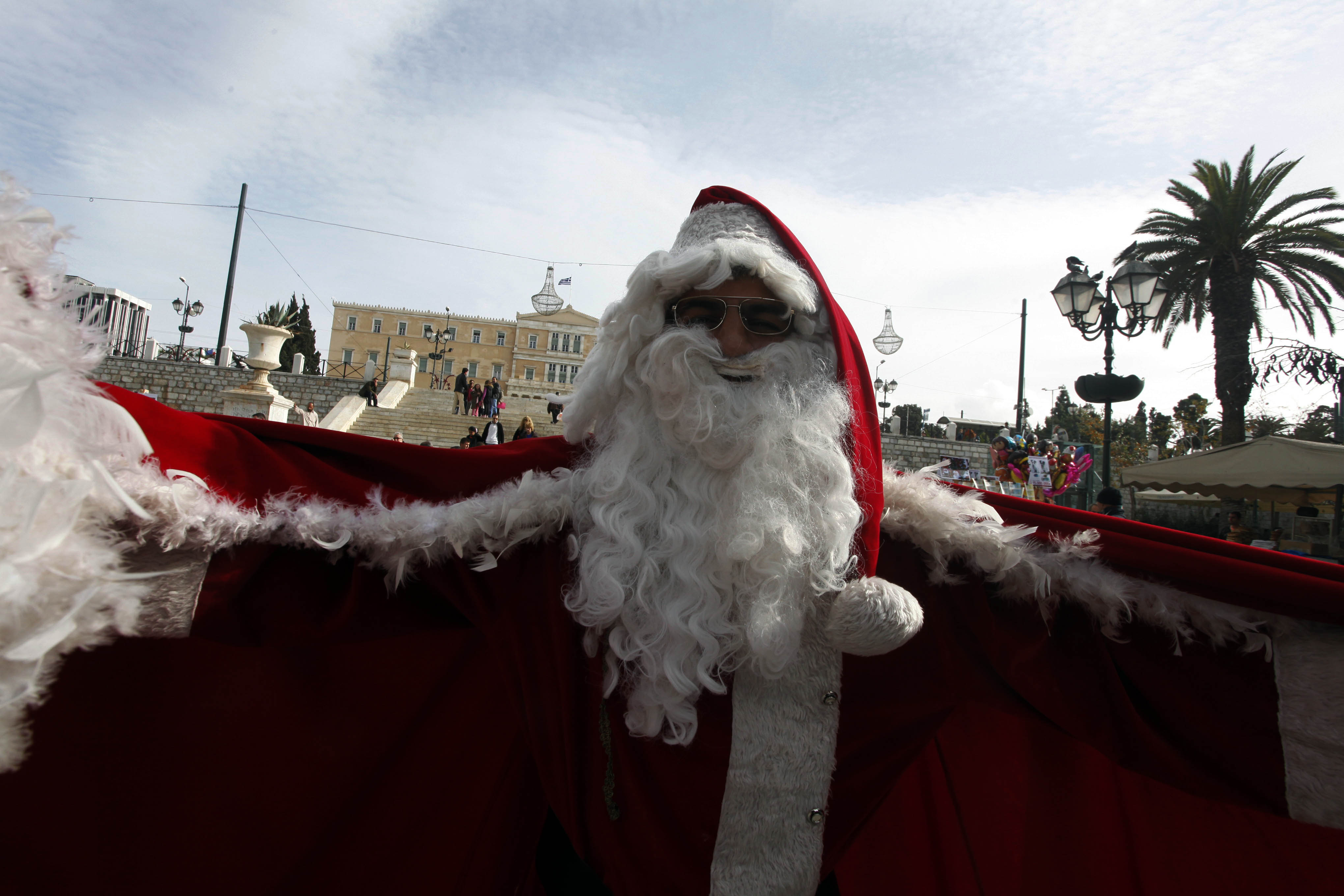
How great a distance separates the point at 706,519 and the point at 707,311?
0.55 m

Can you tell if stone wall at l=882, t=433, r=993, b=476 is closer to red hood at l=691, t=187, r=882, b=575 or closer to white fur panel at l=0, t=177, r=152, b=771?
red hood at l=691, t=187, r=882, b=575

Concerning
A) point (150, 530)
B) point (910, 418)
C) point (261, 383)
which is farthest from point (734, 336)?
point (910, 418)

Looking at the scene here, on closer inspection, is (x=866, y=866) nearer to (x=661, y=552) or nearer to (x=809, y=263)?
(x=661, y=552)

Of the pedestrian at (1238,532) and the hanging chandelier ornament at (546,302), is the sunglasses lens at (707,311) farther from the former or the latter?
the hanging chandelier ornament at (546,302)

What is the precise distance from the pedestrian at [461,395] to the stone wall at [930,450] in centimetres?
1593

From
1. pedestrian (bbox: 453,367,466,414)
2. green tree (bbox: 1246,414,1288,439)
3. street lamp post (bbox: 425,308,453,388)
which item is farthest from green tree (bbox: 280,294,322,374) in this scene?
green tree (bbox: 1246,414,1288,439)

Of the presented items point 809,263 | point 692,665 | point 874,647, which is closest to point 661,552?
point 692,665

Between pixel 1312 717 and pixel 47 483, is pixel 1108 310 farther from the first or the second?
pixel 47 483

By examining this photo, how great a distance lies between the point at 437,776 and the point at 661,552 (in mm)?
848

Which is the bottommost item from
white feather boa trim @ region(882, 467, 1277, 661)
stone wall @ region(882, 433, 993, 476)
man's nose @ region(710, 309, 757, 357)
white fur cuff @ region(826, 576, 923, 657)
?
white fur cuff @ region(826, 576, 923, 657)

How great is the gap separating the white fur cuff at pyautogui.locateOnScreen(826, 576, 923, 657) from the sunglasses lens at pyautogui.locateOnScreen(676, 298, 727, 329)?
0.78 meters

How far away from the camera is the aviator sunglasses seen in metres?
1.79

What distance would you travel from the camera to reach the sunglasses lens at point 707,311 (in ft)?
5.90

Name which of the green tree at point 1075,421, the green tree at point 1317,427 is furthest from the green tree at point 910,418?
the green tree at point 1317,427
